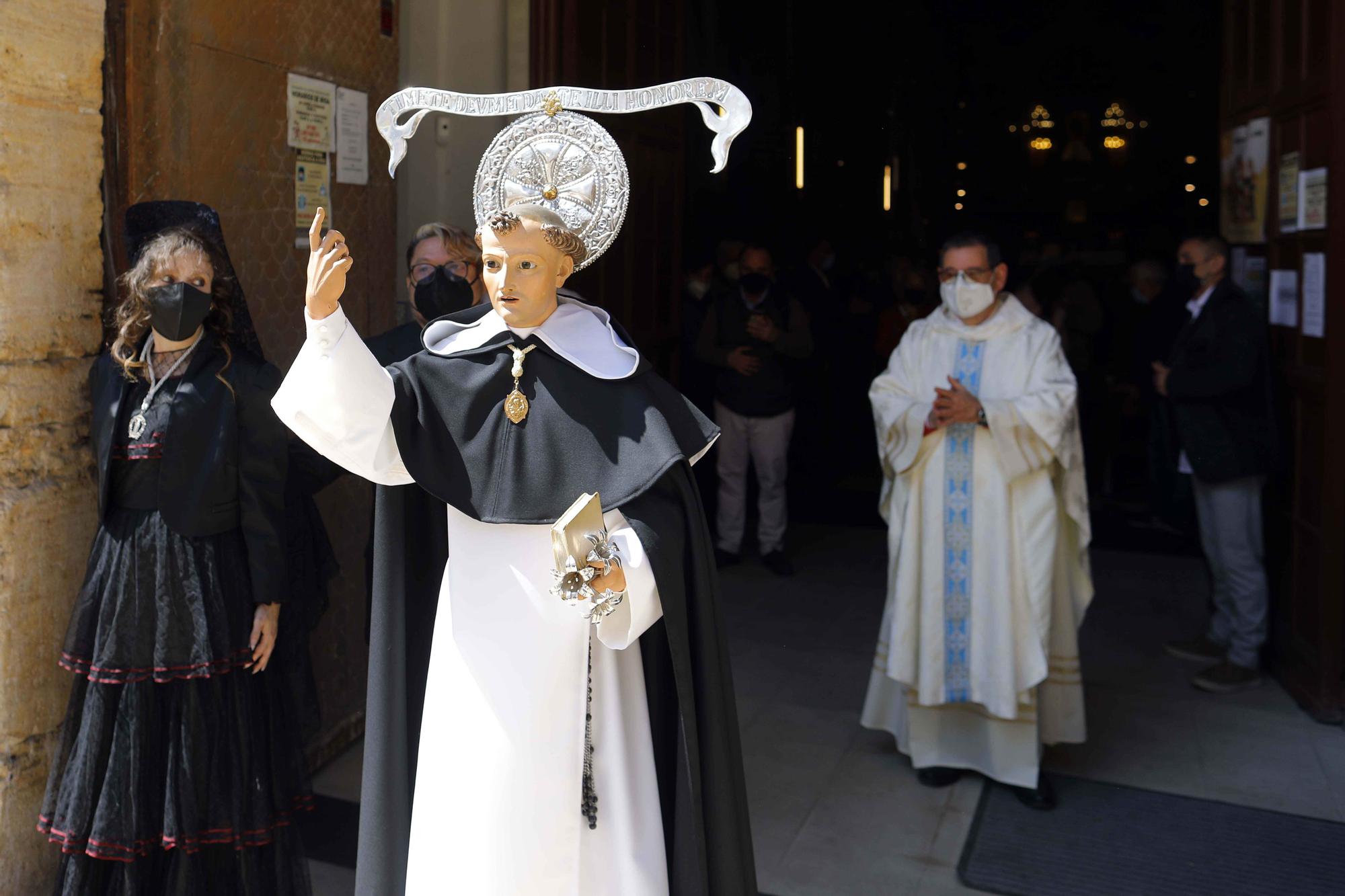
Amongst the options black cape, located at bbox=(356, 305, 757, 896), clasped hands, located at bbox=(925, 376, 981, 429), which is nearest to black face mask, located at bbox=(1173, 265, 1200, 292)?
clasped hands, located at bbox=(925, 376, 981, 429)

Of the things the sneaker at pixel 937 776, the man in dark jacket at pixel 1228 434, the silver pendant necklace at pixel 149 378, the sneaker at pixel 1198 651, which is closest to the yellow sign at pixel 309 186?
the silver pendant necklace at pixel 149 378

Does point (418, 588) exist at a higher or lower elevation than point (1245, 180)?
lower

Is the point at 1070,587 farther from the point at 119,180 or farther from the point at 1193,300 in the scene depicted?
the point at 119,180

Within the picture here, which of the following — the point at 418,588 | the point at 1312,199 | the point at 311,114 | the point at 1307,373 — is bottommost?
the point at 418,588

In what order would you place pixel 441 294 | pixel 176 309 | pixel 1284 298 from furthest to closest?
pixel 1284 298
pixel 441 294
pixel 176 309

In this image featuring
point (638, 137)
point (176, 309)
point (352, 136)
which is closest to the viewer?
point (176, 309)

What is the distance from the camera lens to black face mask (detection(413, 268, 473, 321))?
12.4 ft

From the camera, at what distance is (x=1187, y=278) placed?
18.2 feet

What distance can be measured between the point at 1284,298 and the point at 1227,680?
1637mm

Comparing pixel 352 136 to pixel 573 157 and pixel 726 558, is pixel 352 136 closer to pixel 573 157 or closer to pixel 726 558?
pixel 573 157

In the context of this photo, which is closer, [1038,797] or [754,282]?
[1038,797]

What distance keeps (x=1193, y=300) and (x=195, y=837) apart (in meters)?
4.56

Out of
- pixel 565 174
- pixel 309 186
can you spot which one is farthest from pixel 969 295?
pixel 309 186

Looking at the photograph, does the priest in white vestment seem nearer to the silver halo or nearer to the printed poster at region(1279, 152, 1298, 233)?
the printed poster at region(1279, 152, 1298, 233)
